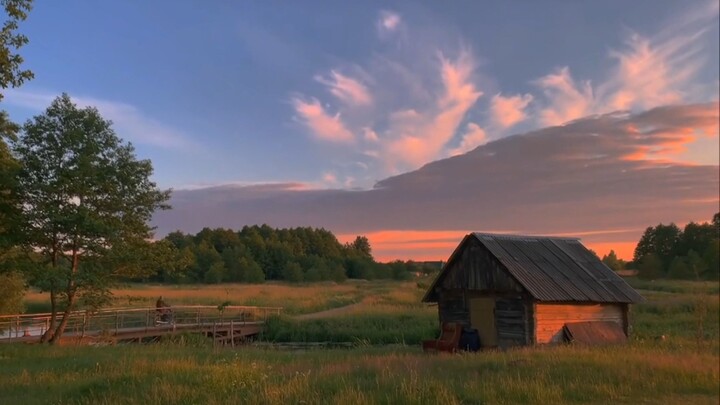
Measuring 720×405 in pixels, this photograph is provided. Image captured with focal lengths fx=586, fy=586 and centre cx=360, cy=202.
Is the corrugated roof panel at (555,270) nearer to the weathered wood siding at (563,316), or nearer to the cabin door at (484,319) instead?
the weathered wood siding at (563,316)

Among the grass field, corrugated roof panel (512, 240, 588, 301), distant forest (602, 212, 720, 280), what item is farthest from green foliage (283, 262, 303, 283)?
the grass field

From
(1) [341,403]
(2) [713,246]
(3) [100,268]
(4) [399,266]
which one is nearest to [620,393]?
(1) [341,403]

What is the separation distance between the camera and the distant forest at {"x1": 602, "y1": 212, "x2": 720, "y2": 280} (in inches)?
2689

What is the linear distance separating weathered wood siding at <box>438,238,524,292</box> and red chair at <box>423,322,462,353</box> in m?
1.77

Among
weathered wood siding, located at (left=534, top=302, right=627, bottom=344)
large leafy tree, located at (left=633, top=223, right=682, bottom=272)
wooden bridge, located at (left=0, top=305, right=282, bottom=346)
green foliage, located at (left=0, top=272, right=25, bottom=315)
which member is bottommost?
wooden bridge, located at (left=0, top=305, right=282, bottom=346)

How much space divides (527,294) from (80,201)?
58.6 feet

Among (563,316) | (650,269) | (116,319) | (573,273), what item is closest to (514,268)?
(563,316)

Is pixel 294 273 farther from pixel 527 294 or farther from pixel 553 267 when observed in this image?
pixel 527 294

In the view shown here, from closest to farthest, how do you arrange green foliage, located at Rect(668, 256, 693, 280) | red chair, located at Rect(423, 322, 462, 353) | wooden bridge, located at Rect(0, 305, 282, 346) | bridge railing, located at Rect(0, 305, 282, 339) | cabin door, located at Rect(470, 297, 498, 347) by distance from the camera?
1. red chair, located at Rect(423, 322, 462, 353)
2. cabin door, located at Rect(470, 297, 498, 347)
3. wooden bridge, located at Rect(0, 305, 282, 346)
4. bridge railing, located at Rect(0, 305, 282, 339)
5. green foliage, located at Rect(668, 256, 693, 280)

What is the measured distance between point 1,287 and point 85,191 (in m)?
11.7

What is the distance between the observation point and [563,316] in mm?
23531

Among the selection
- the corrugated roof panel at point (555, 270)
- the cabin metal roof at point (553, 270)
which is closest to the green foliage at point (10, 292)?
the cabin metal roof at point (553, 270)

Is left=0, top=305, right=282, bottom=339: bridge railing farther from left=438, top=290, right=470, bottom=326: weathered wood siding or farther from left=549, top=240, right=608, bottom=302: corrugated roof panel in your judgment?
left=549, top=240, right=608, bottom=302: corrugated roof panel

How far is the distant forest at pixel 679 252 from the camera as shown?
6831 cm
